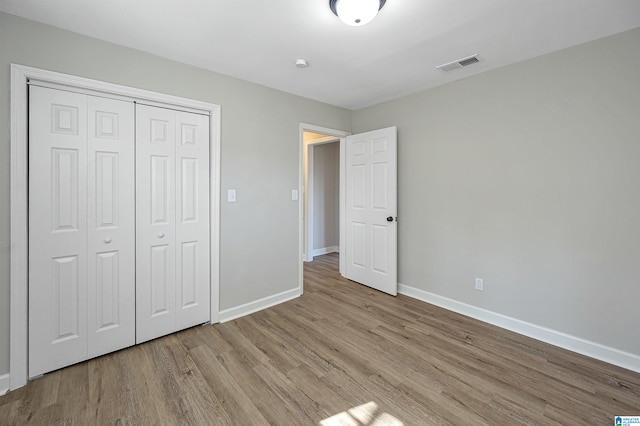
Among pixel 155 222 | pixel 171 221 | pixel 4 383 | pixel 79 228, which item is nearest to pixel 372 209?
pixel 171 221

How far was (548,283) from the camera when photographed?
239cm

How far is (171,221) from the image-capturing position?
2453mm

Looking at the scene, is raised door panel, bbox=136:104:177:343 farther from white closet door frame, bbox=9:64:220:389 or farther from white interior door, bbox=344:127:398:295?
white interior door, bbox=344:127:398:295

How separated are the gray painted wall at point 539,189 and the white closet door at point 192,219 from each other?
2.36 meters

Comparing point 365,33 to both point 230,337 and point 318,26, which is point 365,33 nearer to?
point 318,26

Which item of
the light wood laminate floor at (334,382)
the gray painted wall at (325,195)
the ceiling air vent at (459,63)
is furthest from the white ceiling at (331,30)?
the gray painted wall at (325,195)

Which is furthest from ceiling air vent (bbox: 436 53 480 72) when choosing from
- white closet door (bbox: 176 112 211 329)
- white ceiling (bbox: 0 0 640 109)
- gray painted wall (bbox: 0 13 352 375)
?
white closet door (bbox: 176 112 211 329)

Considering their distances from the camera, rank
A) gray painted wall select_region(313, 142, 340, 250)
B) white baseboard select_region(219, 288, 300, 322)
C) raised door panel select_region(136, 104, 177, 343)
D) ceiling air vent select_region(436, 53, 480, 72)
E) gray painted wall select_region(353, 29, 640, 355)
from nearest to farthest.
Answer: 1. gray painted wall select_region(353, 29, 640, 355)
2. raised door panel select_region(136, 104, 177, 343)
3. ceiling air vent select_region(436, 53, 480, 72)
4. white baseboard select_region(219, 288, 300, 322)
5. gray painted wall select_region(313, 142, 340, 250)

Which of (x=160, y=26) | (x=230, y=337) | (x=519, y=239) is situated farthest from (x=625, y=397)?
(x=160, y=26)

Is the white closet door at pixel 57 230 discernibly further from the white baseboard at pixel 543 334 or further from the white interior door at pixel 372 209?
the white baseboard at pixel 543 334

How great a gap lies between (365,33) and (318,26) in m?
0.36

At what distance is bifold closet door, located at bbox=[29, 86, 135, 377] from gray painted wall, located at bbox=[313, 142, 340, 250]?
3.59 meters

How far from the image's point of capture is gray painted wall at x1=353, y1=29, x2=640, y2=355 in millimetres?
2049

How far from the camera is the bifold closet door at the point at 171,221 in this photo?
231cm
